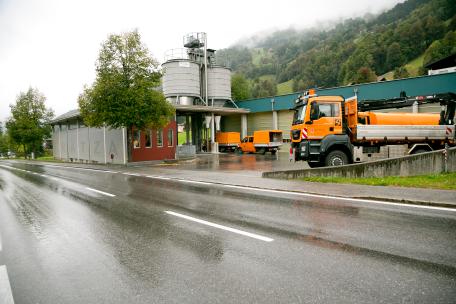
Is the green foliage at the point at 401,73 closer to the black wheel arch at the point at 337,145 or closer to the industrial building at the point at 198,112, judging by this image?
the industrial building at the point at 198,112

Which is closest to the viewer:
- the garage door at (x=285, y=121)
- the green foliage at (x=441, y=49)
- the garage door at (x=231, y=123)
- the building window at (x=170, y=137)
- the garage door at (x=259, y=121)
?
the building window at (x=170, y=137)

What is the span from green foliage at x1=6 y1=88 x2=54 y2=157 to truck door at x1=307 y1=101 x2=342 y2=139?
55022mm

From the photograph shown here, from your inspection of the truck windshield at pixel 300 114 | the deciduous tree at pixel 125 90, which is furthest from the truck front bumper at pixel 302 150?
the deciduous tree at pixel 125 90

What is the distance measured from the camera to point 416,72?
271 feet

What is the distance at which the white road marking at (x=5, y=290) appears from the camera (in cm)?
361

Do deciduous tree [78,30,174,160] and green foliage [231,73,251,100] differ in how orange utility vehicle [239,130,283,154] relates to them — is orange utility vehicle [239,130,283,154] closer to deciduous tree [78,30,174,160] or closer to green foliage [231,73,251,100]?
deciduous tree [78,30,174,160]

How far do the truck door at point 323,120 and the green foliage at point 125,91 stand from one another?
47.3ft

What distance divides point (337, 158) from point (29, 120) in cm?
6074

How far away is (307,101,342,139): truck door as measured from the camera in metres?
14.4

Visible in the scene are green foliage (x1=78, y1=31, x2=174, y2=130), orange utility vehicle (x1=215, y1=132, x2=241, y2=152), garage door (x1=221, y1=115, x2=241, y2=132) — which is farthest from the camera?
garage door (x1=221, y1=115, x2=241, y2=132)

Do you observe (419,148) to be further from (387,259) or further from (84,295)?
(84,295)

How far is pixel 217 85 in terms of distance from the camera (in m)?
46.2

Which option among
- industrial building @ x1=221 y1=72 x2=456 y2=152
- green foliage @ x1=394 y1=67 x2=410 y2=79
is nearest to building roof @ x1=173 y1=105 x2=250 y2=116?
industrial building @ x1=221 y1=72 x2=456 y2=152

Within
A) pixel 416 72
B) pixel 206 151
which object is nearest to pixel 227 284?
pixel 206 151
